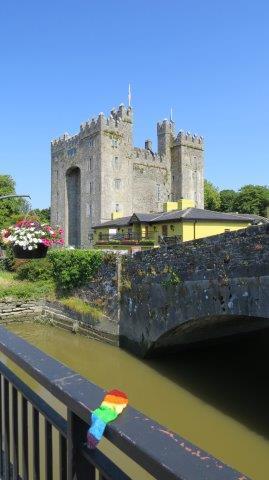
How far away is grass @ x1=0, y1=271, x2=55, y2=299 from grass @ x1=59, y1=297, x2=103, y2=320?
1634 mm

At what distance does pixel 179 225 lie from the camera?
2939 cm

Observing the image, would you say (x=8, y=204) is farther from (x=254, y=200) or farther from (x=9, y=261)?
(x=254, y=200)

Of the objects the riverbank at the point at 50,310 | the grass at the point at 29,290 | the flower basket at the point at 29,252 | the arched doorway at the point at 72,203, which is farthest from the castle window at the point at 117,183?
the flower basket at the point at 29,252

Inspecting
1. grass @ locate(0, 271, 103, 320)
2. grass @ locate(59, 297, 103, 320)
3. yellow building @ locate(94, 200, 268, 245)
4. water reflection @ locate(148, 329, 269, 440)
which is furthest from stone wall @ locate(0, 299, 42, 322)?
yellow building @ locate(94, 200, 268, 245)

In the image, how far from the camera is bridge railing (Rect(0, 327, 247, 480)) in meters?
1.24

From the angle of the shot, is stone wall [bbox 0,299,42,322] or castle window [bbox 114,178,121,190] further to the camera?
castle window [bbox 114,178,121,190]

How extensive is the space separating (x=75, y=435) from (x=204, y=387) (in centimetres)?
965

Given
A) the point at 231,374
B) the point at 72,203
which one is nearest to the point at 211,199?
the point at 72,203

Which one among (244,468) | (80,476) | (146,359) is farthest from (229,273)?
(80,476)

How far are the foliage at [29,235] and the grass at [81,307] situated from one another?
27.6 ft

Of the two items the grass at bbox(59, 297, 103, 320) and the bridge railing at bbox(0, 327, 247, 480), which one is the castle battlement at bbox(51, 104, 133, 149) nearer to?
the grass at bbox(59, 297, 103, 320)

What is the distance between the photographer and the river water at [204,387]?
8.01 meters

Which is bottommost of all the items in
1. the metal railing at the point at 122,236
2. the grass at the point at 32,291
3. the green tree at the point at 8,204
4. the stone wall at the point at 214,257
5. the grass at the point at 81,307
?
the grass at the point at 81,307

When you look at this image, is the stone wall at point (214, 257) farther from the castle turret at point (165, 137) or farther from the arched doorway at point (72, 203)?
the castle turret at point (165, 137)
